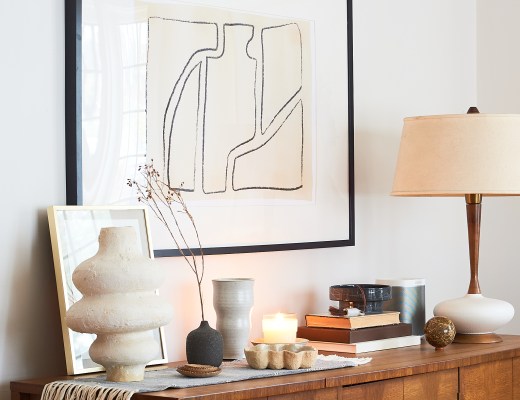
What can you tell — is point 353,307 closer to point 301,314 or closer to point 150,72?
point 301,314

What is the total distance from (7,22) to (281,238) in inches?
37.9

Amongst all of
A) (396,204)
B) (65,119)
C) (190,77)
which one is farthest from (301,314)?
(65,119)

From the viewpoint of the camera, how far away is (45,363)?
2166 mm

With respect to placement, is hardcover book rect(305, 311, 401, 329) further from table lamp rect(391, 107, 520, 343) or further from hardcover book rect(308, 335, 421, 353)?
table lamp rect(391, 107, 520, 343)

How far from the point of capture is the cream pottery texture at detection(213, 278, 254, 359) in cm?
235

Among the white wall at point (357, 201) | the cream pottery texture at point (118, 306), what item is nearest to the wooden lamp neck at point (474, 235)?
the white wall at point (357, 201)

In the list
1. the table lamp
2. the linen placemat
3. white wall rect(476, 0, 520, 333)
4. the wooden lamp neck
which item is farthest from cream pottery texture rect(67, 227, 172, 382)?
white wall rect(476, 0, 520, 333)

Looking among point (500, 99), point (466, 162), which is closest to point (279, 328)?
point (466, 162)

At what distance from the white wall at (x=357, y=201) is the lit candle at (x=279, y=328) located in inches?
6.2

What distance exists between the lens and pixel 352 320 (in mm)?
2498

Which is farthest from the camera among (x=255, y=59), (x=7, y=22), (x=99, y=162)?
(x=255, y=59)

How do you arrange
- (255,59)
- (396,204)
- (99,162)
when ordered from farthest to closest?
(396,204)
(255,59)
(99,162)

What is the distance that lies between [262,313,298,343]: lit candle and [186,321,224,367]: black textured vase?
323 millimetres

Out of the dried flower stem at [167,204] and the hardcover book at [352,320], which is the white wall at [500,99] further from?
the dried flower stem at [167,204]
